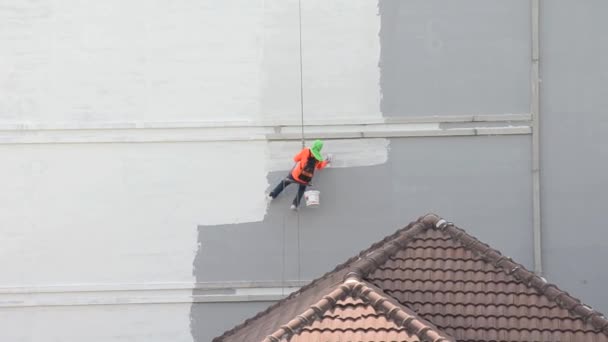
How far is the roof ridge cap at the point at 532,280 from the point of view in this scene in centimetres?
1118

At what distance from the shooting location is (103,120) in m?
16.4

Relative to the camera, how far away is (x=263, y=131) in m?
16.4

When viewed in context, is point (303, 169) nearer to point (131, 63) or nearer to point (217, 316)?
point (217, 316)

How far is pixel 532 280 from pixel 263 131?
593cm

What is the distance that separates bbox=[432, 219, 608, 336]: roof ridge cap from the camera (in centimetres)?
1118

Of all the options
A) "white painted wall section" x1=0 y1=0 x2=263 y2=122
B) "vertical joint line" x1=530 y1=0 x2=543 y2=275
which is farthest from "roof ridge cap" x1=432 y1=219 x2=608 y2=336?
"white painted wall section" x1=0 y1=0 x2=263 y2=122

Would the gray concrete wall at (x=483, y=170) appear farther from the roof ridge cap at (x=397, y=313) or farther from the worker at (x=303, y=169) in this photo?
the roof ridge cap at (x=397, y=313)

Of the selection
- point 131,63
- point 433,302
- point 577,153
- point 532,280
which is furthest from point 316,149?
point 532,280

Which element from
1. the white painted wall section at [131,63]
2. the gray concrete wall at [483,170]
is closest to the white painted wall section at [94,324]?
the gray concrete wall at [483,170]

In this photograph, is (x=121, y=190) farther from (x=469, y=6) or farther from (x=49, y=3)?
(x=469, y=6)

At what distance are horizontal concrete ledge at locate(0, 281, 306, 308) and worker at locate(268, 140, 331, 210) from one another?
1295 millimetres

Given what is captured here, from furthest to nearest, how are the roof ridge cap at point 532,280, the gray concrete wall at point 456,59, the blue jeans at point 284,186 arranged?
the gray concrete wall at point 456,59, the blue jeans at point 284,186, the roof ridge cap at point 532,280

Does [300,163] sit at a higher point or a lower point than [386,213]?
A: higher

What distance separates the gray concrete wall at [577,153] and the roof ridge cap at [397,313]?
603 cm
